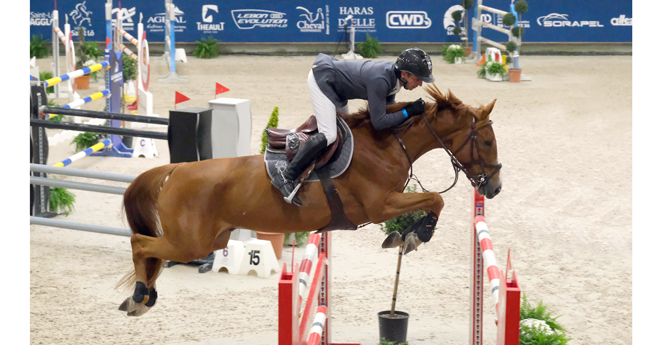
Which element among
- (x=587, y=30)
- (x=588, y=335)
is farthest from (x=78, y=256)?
(x=587, y=30)

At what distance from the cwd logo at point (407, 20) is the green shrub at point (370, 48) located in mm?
816

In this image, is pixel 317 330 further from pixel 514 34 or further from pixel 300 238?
pixel 514 34

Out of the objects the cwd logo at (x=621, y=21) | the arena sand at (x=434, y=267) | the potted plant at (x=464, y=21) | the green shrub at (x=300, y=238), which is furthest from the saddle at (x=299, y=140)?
the cwd logo at (x=621, y=21)

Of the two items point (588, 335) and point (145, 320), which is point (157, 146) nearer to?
point (145, 320)

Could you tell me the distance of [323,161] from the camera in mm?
3529

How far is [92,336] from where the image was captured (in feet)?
15.6

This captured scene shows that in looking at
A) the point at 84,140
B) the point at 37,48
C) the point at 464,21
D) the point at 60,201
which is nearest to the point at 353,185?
the point at 60,201

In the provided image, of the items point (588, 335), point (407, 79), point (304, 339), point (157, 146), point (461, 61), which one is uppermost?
point (461, 61)

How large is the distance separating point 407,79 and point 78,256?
4.14 m

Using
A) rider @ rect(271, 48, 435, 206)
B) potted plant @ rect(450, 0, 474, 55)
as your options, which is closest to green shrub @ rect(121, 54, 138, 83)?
rider @ rect(271, 48, 435, 206)

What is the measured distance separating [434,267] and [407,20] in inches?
521

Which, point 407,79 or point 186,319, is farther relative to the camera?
point 186,319

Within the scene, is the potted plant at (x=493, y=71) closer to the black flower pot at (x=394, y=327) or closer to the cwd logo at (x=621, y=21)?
the cwd logo at (x=621, y=21)

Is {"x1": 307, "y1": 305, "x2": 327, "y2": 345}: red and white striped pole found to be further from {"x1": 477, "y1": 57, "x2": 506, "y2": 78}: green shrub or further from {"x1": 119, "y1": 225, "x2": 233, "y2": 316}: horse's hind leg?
{"x1": 477, "y1": 57, "x2": 506, "y2": 78}: green shrub
